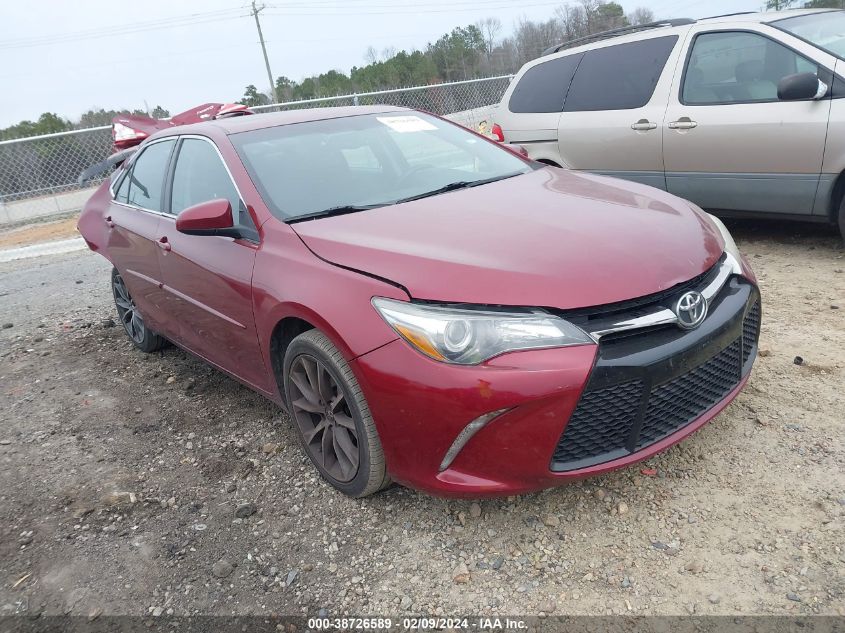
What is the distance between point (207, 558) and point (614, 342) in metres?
1.73

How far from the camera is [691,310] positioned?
7.40 ft

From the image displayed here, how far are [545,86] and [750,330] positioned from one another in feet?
13.6

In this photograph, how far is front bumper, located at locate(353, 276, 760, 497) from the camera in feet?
6.77

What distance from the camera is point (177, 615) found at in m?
2.24

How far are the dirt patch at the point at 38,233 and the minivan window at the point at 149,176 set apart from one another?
300 inches

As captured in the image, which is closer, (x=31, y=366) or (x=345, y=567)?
(x=345, y=567)

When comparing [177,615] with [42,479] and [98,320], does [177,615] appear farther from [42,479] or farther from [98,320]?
[98,320]

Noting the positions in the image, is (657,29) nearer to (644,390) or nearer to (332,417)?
(644,390)

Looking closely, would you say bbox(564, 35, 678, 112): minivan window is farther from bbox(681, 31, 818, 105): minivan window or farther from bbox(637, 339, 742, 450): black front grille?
bbox(637, 339, 742, 450): black front grille

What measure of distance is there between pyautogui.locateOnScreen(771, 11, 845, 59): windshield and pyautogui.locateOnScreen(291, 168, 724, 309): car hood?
8.17ft

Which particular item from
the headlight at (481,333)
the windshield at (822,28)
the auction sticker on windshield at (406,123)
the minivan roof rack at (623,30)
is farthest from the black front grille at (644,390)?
the minivan roof rack at (623,30)

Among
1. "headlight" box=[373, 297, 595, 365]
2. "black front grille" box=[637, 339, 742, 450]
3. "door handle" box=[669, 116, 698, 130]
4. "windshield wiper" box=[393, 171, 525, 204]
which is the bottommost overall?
"black front grille" box=[637, 339, 742, 450]

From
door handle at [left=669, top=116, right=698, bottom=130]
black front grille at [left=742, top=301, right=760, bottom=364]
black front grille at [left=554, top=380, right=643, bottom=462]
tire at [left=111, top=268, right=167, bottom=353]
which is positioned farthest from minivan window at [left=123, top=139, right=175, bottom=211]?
door handle at [left=669, top=116, right=698, bottom=130]

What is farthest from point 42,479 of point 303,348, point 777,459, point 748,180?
point 748,180
